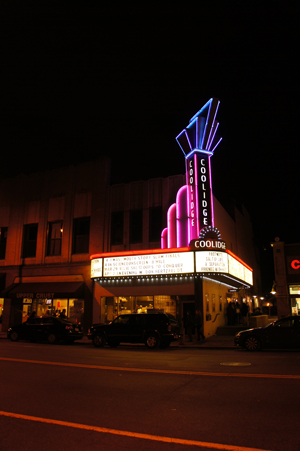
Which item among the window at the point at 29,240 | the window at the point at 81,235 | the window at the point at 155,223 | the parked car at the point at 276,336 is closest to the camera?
the parked car at the point at 276,336

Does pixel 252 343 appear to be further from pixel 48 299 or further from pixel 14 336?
pixel 48 299

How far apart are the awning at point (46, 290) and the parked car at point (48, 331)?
336 centimetres

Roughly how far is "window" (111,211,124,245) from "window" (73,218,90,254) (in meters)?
2.00

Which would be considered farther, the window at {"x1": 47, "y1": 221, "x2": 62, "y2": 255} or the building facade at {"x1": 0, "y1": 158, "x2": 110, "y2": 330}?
the window at {"x1": 47, "y1": 221, "x2": 62, "y2": 255}

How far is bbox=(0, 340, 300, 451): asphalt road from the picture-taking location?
4730 mm

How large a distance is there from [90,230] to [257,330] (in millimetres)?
14318

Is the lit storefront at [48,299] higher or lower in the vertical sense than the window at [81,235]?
lower

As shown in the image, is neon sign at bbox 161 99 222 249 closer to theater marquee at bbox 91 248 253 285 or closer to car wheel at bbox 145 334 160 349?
theater marquee at bbox 91 248 253 285

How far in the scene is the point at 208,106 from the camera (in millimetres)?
23375

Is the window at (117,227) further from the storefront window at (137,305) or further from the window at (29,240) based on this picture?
the window at (29,240)

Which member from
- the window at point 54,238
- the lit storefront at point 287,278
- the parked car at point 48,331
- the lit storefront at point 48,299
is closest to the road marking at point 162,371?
the parked car at point 48,331

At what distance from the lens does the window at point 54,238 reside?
26.7m

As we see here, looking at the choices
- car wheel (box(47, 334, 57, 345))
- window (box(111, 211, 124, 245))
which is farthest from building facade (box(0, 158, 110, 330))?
car wheel (box(47, 334, 57, 345))

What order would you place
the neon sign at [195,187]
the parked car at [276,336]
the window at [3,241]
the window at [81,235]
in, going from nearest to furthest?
the parked car at [276,336] < the neon sign at [195,187] < the window at [81,235] < the window at [3,241]
